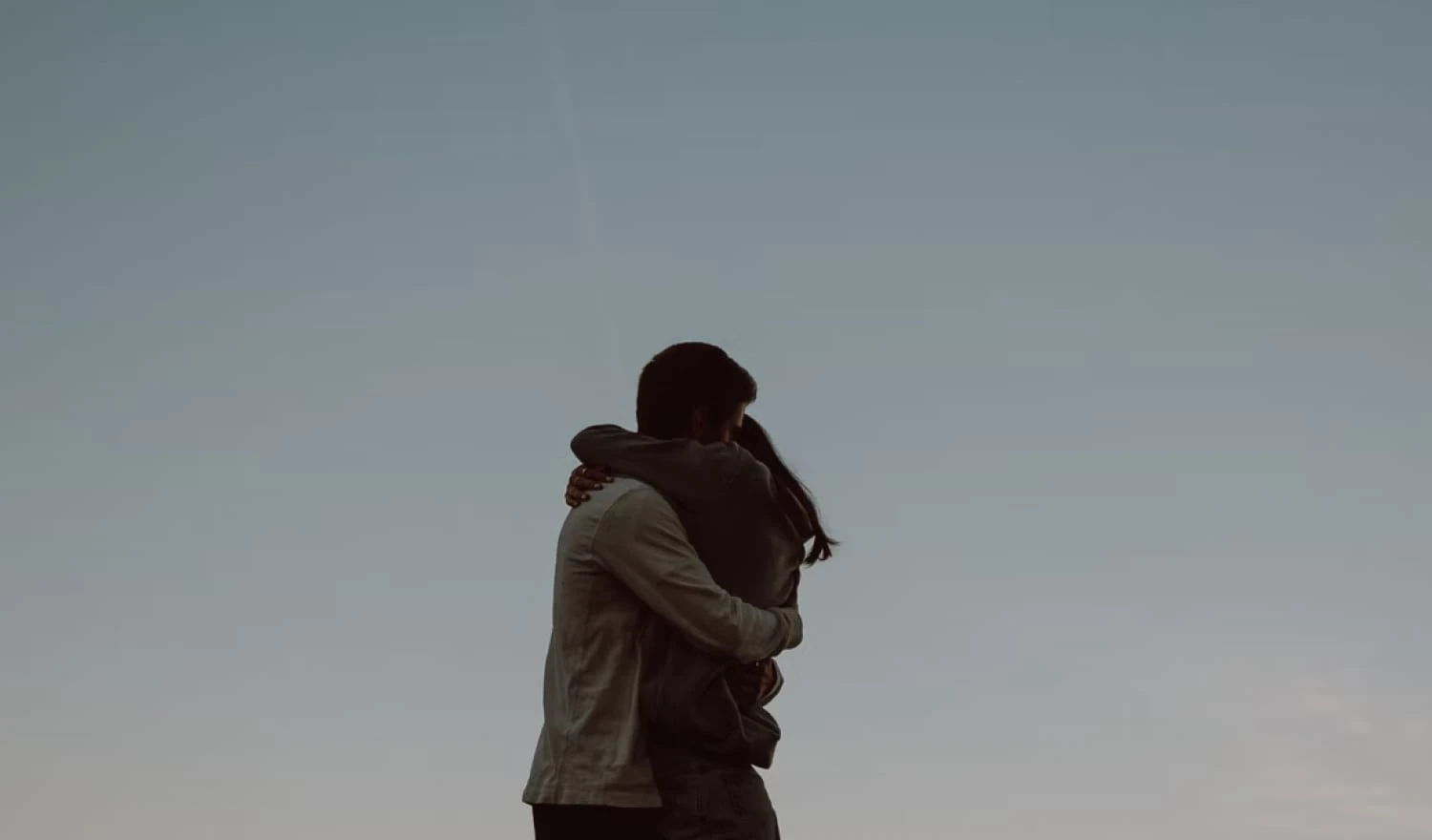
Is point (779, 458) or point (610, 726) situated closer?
point (610, 726)

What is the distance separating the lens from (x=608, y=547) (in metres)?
4.95

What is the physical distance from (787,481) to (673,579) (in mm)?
555

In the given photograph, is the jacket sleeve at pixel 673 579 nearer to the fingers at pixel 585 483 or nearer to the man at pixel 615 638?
the man at pixel 615 638

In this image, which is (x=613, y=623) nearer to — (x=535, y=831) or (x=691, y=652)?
(x=691, y=652)

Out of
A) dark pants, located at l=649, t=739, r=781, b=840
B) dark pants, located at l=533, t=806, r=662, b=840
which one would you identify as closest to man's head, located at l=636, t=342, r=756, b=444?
dark pants, located at l=649, t=739, r=781, b=840

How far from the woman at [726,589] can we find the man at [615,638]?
0.05m

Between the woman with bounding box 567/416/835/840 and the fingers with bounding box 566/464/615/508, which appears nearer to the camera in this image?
the woman with bounding box 567/416/835/840

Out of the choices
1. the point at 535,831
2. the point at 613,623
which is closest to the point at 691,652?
the point at 613,623

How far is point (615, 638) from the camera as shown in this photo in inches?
196

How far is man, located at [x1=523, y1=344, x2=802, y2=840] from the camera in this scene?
4.87m

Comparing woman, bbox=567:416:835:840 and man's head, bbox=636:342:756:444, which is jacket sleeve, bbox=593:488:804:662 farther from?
man's head, bbox=636:342:756:444

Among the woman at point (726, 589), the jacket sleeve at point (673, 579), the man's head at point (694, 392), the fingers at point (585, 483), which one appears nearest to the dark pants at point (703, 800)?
the woman at point (726, 589)

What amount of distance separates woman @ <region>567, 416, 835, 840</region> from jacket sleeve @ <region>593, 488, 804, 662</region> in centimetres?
7

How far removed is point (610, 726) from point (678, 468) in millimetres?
646
